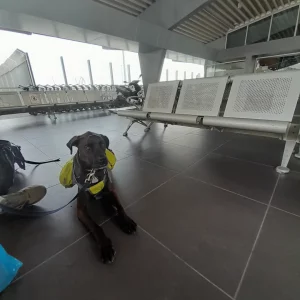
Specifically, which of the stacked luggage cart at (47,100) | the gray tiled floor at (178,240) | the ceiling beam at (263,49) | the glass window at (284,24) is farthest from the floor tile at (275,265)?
the glass window at (284,24)

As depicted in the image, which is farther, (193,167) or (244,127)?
(193,167)

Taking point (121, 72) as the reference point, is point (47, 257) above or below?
below

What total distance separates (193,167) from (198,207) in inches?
30.1

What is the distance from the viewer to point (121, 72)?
501 inches

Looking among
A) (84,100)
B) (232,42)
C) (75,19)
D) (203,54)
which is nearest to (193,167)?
(75,19)

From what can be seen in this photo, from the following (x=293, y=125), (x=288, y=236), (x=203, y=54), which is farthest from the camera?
(x=203, y=54)

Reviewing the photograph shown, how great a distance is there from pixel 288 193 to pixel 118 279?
4.99 ft

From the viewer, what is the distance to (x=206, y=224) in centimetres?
115

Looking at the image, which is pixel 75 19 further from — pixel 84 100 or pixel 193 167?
pixel 193 167

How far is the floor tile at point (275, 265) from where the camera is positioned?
748 millimetres

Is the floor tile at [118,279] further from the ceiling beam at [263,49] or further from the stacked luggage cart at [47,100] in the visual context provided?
the ceiling beam at [263,49]

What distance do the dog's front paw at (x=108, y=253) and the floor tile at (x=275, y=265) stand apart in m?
0.63

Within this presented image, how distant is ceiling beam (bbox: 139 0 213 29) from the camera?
6.88 metres

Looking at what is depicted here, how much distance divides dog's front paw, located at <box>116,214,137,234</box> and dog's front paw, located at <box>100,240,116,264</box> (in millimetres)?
157
